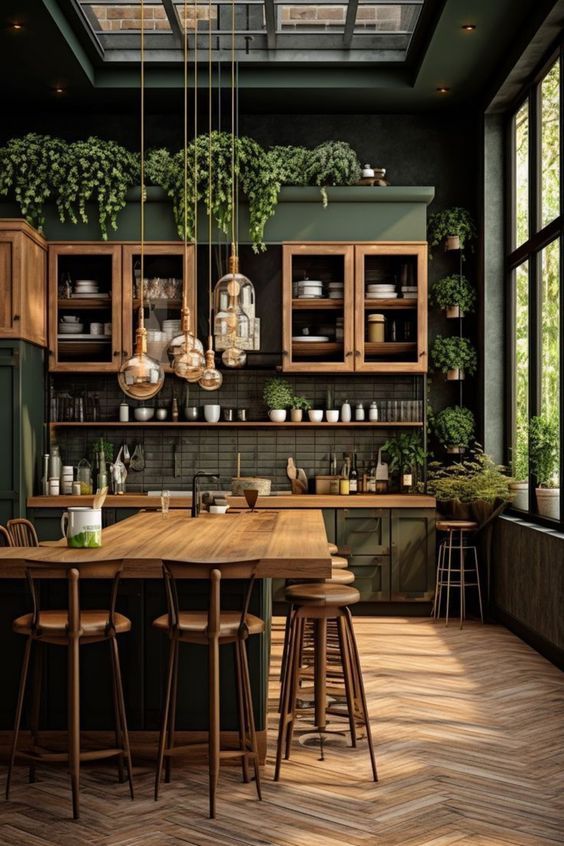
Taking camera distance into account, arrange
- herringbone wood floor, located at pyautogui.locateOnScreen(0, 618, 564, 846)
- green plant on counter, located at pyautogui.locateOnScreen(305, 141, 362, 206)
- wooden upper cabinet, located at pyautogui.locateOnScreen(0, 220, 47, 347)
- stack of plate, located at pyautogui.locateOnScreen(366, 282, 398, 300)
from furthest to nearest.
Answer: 1. stack of plate, located at pyautogui.locateOnScreen(366, 282, 398, 300)
2. green plant on counter, located at pyautogui.locateOnScreen(305, 141, 362, 206)
3. wooden upper cabinet, located at pyautogui.locateOnScreen(0, 220, 47, 347)
4. herringbone wood floor, located at pyautogui.locateOnScreen(0, 618, 564, 846)

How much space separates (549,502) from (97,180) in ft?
13.6

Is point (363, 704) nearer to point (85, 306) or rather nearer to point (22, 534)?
point (22, 534)

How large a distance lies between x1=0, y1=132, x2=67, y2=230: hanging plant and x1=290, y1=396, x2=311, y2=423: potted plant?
2.43 metres

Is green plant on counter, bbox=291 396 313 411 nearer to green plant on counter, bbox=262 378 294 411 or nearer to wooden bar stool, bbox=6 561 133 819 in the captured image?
green plant on counter, bbox=262 378 294 411

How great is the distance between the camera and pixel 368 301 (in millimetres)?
8320

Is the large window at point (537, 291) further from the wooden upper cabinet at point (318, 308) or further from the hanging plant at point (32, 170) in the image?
the hanging plant at point (32, 170)

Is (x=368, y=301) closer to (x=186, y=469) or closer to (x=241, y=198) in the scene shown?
(x=241, y=198)

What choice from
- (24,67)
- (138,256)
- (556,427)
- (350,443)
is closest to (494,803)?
(556,427)

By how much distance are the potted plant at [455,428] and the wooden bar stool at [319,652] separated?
3941 mm

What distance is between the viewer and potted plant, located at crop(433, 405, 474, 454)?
8523mm

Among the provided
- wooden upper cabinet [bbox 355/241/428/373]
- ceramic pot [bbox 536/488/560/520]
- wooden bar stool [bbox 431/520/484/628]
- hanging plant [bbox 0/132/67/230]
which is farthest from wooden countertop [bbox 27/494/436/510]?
hanging plant [bbox 0/132/67/230]

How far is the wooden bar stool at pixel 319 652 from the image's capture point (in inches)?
174

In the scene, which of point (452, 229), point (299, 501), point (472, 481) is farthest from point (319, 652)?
point (452, 229)

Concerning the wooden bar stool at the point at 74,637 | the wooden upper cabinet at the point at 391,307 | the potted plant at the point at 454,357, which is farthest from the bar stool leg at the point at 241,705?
the potted plant at the point at 454,357
